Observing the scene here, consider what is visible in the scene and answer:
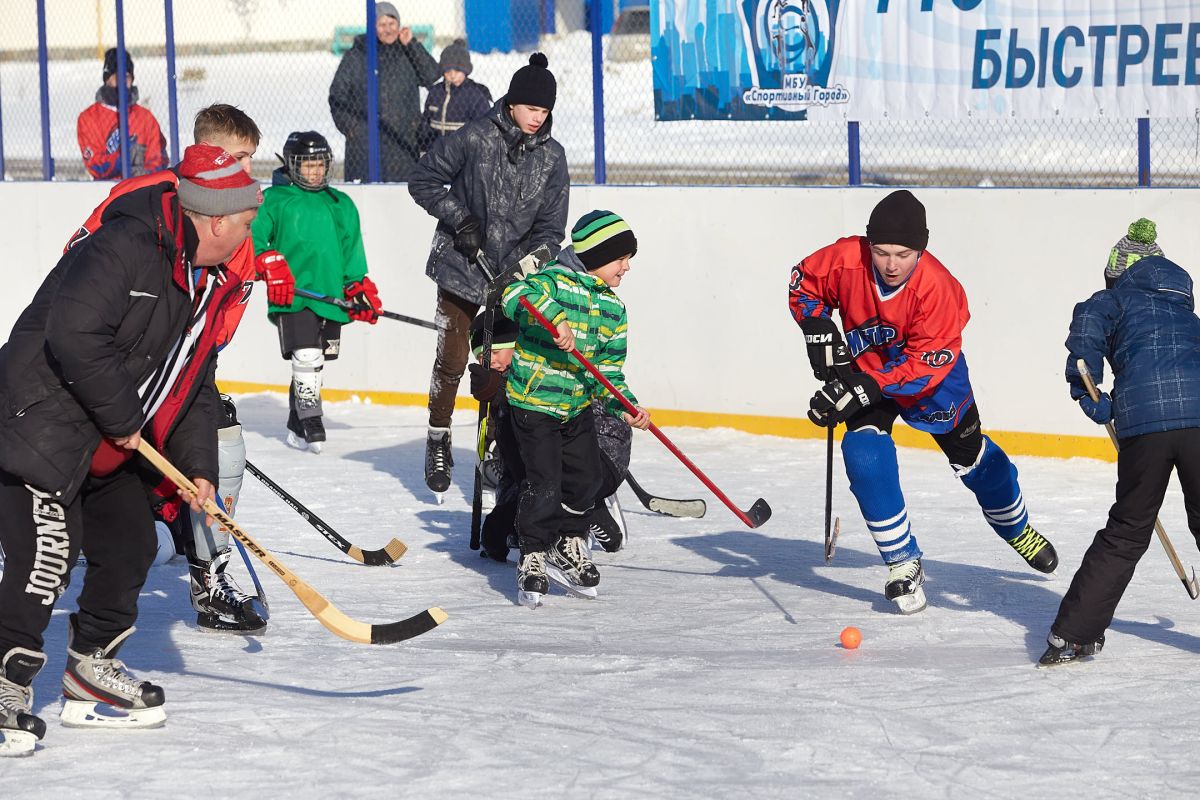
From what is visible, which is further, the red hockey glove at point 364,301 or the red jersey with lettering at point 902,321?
the red hockey glove at point 364,301

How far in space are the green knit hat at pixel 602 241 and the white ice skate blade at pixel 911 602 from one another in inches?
53.2

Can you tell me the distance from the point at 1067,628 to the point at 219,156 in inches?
98.8

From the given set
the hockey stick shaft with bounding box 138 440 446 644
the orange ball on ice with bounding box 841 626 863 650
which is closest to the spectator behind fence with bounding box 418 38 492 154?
the orange ball on ice with bounding box 841 626 863 650

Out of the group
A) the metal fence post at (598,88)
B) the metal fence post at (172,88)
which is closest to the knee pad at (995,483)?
the metal fence post at (598,88)

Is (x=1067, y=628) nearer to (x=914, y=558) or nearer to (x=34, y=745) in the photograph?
(x=914, y=558)

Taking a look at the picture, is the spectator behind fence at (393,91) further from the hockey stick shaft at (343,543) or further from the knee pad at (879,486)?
the knee pad at (879,486)

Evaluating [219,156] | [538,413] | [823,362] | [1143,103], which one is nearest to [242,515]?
[538,413]

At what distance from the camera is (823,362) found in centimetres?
515

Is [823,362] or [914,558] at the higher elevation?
[823,362]

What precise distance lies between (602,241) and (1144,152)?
10.7 feet

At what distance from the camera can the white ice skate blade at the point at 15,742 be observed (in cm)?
393

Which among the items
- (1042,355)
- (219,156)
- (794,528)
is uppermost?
(219,156)

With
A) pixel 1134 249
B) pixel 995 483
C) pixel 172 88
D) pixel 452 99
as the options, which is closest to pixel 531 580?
pixel 995 483

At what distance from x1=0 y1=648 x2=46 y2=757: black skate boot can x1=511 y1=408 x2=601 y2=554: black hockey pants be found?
72.8 inches
